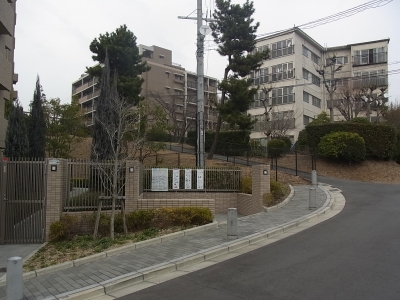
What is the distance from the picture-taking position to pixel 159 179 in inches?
578

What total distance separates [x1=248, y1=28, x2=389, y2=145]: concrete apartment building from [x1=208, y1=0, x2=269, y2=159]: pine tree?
1225cm

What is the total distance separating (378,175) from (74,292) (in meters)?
22.7

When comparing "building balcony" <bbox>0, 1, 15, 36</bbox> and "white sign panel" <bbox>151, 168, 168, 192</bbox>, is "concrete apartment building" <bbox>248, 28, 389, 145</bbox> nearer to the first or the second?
"white sign panel" <bbox>151, 168, 168, 192</bbox>

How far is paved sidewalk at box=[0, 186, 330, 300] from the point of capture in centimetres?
620

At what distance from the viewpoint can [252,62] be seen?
78.9ft

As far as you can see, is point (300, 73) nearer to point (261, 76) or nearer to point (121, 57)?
point (261, 76)

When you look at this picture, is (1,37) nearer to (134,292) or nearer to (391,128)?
(134,292)

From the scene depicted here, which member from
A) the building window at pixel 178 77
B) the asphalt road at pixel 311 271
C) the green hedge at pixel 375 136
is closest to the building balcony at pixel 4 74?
the asphalt road at pixel 311 271

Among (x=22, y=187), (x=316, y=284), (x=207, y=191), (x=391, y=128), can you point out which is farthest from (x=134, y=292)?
(x=391, y=128)

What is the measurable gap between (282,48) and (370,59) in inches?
482

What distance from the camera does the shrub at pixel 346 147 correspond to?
24.2 meters

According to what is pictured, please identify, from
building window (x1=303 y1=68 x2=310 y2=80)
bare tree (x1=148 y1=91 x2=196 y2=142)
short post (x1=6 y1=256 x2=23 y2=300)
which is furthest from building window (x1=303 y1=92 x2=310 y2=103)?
short post (x1=6 y1=256 x2=23 y2=300)

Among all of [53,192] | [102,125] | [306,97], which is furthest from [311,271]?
[306,97]

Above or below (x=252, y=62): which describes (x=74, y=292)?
below
